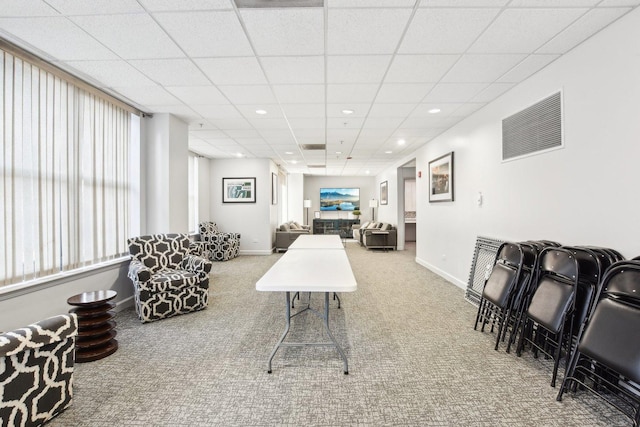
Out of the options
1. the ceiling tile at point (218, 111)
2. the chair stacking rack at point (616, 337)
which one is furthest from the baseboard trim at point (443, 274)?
the ceiling tile at point (218, 111)

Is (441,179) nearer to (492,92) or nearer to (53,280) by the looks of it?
(492,92)

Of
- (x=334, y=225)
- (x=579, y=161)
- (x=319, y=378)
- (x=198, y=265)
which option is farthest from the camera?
(x=334, y=225)

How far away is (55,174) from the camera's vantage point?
114 inches

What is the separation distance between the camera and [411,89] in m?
3.38

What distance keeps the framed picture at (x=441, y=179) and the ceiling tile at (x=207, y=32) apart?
3811mm

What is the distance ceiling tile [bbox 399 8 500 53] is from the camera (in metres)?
2.07

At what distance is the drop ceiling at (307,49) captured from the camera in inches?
80.5


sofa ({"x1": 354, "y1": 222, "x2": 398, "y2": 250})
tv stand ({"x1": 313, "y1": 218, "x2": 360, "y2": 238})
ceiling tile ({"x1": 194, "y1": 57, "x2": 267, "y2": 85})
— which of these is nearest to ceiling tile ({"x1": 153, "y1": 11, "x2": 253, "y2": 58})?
ceiling tile ({"x1": 194, "y1": 57, "x2": 267, "y2": 85})

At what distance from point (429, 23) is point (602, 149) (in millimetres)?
1688

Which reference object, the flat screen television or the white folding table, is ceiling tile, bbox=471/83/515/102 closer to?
the white folding table

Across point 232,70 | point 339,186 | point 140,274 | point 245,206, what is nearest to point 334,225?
point 339,186

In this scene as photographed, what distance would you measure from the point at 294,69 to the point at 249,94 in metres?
0.88

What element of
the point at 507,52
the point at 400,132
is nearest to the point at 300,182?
the point at 400,132

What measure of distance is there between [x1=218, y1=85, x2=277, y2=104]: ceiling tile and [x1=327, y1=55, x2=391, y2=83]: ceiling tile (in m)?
0.83
